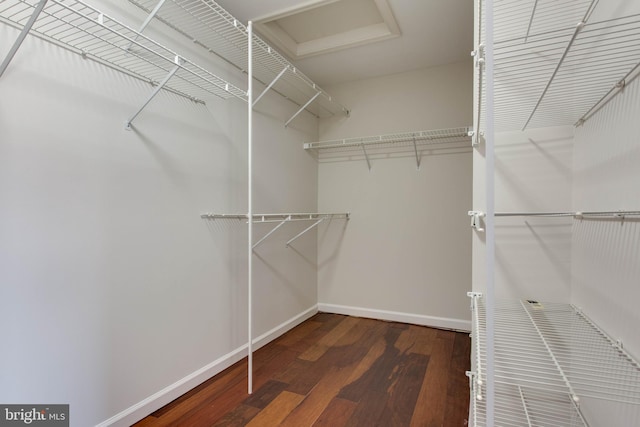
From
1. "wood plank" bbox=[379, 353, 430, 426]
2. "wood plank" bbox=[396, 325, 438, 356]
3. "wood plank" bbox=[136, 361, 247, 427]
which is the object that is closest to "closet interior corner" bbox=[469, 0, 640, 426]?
"wood plank" bbox=[379, 353, 430, 426]

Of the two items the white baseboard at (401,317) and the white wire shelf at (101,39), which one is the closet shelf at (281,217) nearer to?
the white wire shelf at (101,39)

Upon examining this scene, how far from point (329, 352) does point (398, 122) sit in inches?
82.9

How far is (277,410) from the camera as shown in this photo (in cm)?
157

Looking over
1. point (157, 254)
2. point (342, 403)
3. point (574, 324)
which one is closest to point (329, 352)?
point (342, 403)

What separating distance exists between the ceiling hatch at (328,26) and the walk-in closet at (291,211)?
16 mm

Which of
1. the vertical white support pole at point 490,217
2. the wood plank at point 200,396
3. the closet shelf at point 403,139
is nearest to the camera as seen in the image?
the vertical white support pole at point 490,217

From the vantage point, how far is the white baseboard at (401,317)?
260 cm

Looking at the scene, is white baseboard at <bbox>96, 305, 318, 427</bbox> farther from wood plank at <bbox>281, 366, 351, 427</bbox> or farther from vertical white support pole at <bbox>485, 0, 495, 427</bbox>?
vertical white support pole at <bbox>485, 0, 495, 427</bbox>

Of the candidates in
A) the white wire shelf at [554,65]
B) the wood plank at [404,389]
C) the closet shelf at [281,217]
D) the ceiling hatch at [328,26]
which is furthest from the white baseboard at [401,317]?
the ceiling hatch at [328,26]

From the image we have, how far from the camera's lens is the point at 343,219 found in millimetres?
3082

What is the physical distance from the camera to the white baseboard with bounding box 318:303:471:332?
2604 mm

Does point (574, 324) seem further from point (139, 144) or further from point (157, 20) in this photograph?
point (157, 20)

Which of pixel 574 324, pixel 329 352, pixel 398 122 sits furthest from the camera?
pixel 398 122

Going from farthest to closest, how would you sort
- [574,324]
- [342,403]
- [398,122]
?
[398,122] → [342,403] → [574,324]
